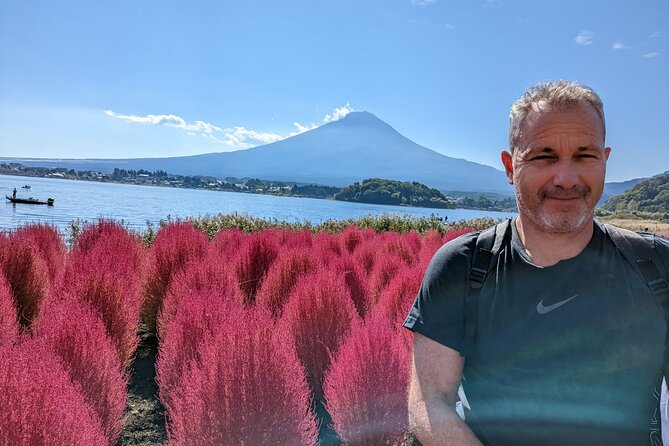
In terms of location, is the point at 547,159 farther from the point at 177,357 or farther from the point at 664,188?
the point at 664,188

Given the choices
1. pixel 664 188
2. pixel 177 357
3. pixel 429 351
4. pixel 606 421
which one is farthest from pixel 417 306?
pixel 664 188

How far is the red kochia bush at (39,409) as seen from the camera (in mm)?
1616

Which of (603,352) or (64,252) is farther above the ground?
(603,352)

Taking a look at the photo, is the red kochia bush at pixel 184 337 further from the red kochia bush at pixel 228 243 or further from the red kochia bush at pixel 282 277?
the red kochia bush at pixel 228 243

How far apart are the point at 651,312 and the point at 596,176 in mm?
563

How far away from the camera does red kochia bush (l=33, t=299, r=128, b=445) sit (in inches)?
105

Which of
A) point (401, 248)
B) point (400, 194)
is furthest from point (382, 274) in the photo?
point (400, 194)

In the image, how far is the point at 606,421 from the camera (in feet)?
5.69

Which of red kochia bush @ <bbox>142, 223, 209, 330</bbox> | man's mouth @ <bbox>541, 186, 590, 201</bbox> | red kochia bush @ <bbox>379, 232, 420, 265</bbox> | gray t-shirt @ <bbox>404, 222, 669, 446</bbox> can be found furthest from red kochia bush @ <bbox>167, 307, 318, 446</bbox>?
red kochia bush @ <bbox>379, 232, 420, 265</bbox>

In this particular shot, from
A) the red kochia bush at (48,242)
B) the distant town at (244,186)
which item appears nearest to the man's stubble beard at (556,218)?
the red kochia bush at (48,242)

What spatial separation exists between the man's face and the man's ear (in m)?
0.17

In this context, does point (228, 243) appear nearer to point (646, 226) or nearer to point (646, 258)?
point (646, 258)

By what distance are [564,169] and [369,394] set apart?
5.26 ft

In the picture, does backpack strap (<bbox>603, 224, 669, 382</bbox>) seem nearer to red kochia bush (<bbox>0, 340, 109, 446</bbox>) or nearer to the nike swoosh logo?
the nike swoosh logo
